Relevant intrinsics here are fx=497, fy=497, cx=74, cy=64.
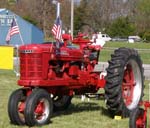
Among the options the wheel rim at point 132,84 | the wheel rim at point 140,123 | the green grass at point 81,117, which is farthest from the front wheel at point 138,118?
the wheel rim at point 132,84

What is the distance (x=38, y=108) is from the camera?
859 centimetres

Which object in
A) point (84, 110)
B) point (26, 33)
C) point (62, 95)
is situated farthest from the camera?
point (26, 33)

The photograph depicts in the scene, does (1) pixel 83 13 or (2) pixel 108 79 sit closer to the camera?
(2) pixel 108 79

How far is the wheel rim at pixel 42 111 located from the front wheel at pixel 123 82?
122 cm

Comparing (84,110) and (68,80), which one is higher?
(68,80)

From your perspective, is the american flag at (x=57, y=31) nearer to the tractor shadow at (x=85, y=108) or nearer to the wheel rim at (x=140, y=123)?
the tractor shadow at (x=85, y=108)

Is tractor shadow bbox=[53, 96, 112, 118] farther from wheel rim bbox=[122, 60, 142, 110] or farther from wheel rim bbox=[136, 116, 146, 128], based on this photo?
wheel rim bbox=[136, 116, 146, 128]

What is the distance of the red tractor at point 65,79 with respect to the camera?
863 cm

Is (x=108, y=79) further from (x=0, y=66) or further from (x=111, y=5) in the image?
(x=111, y=5)

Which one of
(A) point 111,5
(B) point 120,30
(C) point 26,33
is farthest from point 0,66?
(A) point 111,5

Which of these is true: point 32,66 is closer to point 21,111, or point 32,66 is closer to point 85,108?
point 21,111

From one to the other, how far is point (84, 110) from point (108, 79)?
1595 mm

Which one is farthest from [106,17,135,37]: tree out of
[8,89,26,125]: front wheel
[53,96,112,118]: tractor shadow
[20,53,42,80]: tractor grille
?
[8,89,26,125]: front wheel

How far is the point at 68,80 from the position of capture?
9.37m
